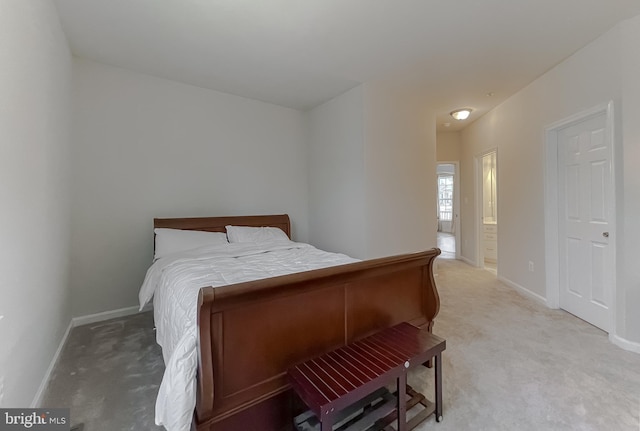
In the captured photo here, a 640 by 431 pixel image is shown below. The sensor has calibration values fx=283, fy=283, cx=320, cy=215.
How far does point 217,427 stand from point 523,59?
3890 mm

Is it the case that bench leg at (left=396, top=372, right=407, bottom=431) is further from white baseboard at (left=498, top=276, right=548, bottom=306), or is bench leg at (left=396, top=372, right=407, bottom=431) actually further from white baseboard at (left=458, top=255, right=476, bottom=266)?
white baseboard at (left=458, top=255, right=476, bottom=266)

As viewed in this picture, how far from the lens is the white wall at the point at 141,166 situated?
2.83 m

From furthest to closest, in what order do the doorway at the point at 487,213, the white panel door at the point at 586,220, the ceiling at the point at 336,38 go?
the doorway at the point at 487,213 → the white panel door at the point at 586,220 → the ceiling at the point at 336,38

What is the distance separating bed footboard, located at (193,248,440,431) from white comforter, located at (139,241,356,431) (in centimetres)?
7

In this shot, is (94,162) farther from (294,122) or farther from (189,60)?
(294,122)

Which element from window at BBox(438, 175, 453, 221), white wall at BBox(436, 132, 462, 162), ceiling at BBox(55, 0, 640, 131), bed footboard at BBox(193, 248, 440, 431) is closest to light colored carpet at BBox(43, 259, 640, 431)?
bed footboard at BBox(193, 248, 440, 431)

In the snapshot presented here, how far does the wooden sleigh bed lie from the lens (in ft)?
3.95

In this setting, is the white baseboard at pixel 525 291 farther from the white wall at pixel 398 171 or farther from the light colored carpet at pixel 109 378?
the light colored carpet at pixel 109 378

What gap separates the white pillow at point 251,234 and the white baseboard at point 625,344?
3.17 m

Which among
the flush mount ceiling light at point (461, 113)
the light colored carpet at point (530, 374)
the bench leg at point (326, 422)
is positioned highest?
the flush mount ceiling light at point (461, 113)

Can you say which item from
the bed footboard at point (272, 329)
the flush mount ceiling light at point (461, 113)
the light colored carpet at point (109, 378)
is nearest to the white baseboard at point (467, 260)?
the flush mount ceiling light at point (461, 113)

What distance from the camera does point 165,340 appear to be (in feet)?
5.79

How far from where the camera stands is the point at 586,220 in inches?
108

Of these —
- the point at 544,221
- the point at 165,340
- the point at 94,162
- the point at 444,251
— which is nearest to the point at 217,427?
the point at 165,340
